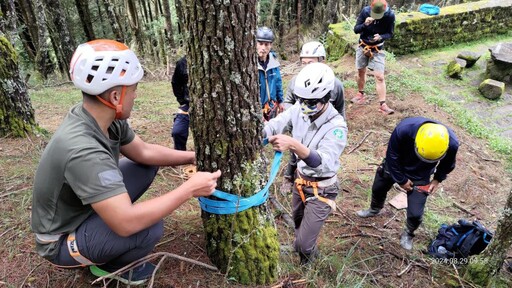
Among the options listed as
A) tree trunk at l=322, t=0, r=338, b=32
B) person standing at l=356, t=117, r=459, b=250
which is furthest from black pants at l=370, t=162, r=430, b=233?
tree trunk at l=322, t=0, r=338, b=32

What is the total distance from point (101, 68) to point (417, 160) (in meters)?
3.68

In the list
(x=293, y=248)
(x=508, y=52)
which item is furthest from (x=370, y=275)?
(x=508, y=52)

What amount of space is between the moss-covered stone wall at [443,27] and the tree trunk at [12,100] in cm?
872

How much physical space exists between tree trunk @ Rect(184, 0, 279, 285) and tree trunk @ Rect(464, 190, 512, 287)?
2.45 meters

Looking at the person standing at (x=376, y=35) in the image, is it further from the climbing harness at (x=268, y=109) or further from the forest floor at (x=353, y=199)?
the climbing harness at (x=268, y=109)

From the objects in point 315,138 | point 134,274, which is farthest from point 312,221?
point 134,274

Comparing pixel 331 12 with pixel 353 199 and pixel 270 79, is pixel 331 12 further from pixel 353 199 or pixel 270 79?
pixel 353 199

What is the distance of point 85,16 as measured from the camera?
17.6 meters

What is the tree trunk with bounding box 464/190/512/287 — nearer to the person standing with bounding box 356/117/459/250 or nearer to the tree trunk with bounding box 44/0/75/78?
the person standing with bounding box 356/117/459/250

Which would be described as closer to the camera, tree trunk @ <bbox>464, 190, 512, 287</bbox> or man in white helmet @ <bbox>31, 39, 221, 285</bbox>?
man in white helmet @ <bbox>31, 39, 221, 285</bbox>

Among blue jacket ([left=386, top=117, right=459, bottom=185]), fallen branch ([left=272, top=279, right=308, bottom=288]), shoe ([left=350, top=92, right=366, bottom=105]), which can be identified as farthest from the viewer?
shoe ([left=350, top=92, right=366, bottom=105])

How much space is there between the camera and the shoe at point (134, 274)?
8.38ft

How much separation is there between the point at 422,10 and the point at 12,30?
505 inches

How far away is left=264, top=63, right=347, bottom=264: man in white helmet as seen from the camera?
3.57 m
